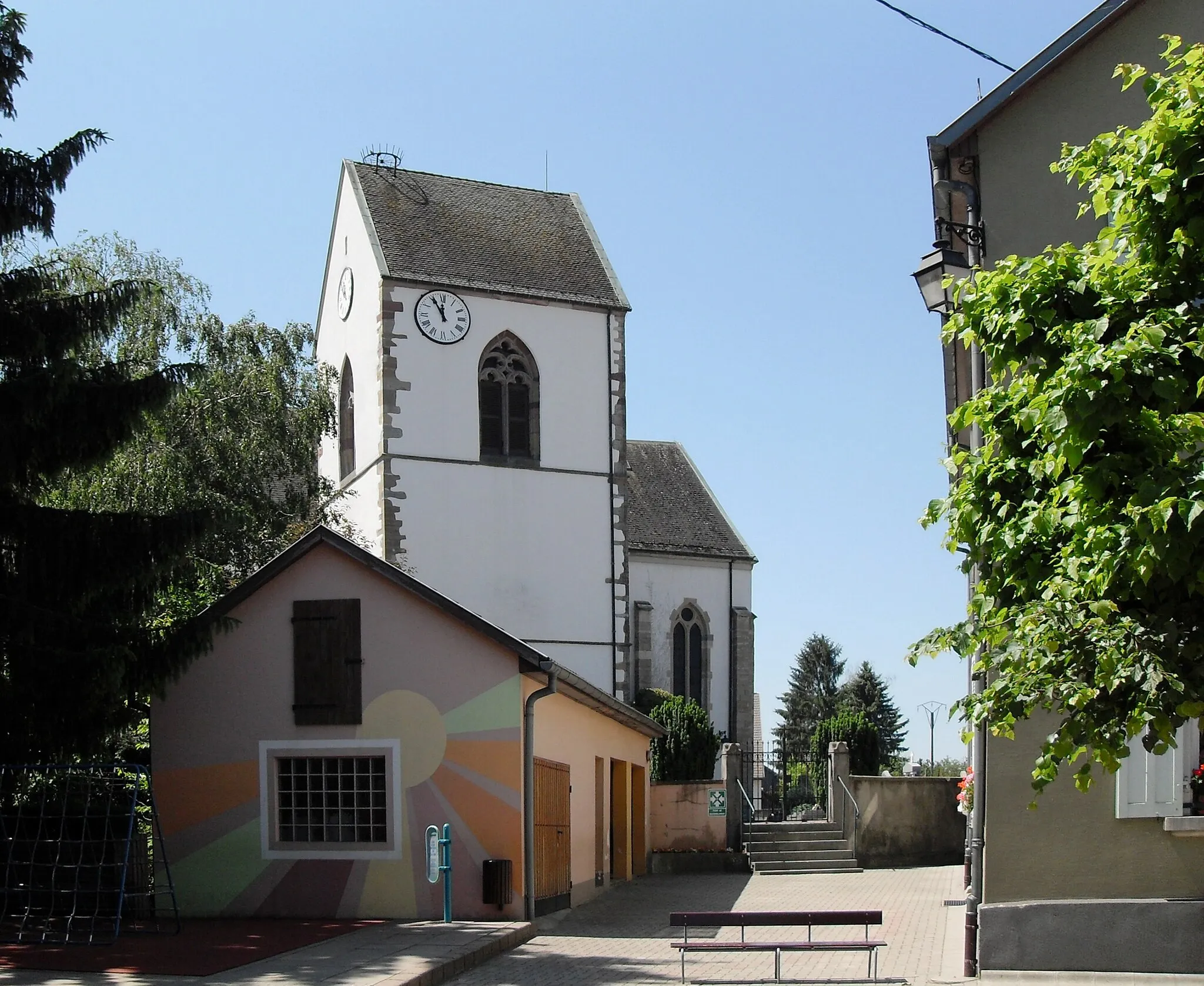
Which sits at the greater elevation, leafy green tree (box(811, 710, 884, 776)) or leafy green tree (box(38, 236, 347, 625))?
leafy green tree (box(38, 236, 347, 625))

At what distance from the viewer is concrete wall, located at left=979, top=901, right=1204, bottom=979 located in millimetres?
11555

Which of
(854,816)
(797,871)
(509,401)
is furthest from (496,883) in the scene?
Answer: (509,401)

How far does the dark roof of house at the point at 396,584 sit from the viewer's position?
56.1 feet

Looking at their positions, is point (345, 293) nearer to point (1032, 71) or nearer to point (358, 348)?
point (358, 348)

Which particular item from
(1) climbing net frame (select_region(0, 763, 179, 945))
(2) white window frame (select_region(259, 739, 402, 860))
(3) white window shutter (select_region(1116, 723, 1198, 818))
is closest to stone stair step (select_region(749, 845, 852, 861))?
(2) white window frame (select_region(259, 739, 402, 860))

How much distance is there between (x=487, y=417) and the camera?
36.3 m

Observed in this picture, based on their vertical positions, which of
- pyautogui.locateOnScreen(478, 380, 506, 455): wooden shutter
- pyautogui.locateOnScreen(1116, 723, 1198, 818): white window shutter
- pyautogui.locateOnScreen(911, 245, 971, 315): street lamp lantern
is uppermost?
pyautogui.locateOnScreen(478, 380, 506, 455): wooden shutter

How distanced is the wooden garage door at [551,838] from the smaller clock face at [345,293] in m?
20.5

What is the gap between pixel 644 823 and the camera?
2755 cm

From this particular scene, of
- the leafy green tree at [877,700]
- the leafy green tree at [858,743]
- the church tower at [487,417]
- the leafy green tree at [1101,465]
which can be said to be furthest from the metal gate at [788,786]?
the leafy green tree at [877,700]

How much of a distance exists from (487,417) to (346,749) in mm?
19434

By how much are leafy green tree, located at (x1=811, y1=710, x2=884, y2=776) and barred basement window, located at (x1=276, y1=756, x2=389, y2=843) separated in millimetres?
15218

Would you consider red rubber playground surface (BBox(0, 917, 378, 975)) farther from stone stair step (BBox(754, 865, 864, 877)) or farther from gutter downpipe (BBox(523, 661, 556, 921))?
stone stair step (BBox(754, 865, 864, 877))

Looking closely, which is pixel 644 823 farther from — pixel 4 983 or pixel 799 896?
pixel 4 983
